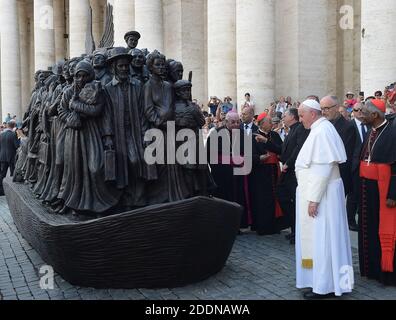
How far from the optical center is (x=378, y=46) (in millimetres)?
12148

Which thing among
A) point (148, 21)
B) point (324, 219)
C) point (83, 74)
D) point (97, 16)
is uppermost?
point (97, 16)

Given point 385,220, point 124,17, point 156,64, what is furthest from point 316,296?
point 124,17

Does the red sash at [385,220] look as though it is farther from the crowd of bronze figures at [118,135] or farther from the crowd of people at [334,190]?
the crowd of bronze figures at [118,135]

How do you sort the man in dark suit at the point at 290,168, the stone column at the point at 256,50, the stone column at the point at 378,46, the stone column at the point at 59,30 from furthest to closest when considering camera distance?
1. the stone column at the point at 59,30
2. the stone column at the point at 256,50
3. the stone column at the point at 378,46
4. the man in dark suit at the point at 290,168

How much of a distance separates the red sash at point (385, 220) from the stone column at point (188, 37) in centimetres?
1587

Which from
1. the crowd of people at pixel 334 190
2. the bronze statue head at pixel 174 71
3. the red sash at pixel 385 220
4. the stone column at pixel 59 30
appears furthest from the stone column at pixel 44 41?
the red sash at pixel 385 220

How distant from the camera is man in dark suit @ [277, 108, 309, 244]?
748 cm

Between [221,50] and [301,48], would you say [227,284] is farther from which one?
[221,50]

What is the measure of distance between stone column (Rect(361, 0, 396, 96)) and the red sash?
709 centimetres

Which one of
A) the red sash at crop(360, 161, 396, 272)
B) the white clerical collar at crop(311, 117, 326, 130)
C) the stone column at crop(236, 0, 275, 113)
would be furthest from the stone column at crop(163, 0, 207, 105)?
the white clerical collar at crop(311, 117, 326, 130)

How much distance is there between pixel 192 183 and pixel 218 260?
2.96 feet

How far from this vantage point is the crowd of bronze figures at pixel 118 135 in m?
5.55

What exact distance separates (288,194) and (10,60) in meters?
25.8

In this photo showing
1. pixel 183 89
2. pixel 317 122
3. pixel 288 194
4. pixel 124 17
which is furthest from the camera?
pixel 124 17
